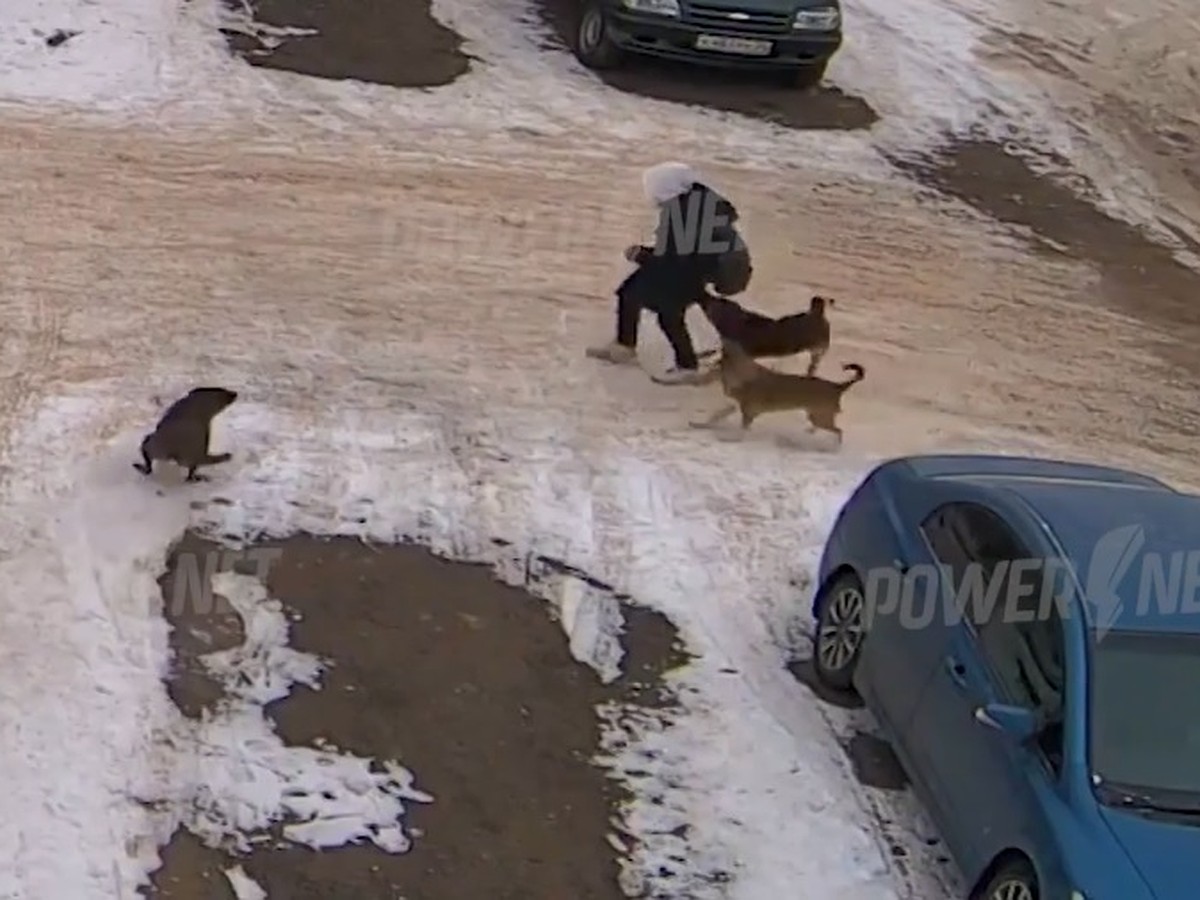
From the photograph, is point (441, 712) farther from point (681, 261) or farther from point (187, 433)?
point (681, 261)

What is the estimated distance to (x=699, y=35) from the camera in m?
16.1

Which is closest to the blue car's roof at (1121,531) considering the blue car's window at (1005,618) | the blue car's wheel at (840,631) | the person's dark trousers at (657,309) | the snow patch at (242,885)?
the blue car's window at (1005,618)

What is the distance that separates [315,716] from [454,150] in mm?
7415

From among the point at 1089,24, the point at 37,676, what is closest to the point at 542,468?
the point at 37,676

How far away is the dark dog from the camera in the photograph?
9492mm

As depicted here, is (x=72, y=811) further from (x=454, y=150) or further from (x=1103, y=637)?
(x=454, y=150)

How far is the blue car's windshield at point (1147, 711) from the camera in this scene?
662cm

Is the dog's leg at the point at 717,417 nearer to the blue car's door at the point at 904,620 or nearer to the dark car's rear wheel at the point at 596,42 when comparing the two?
the blue car's door at the point at 904,620

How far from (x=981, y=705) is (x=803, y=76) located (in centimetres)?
1057

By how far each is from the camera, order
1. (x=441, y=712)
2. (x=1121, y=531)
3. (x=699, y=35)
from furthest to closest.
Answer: (x=699, y=35) < (x=441, y=712) < (x=1121, y=531)

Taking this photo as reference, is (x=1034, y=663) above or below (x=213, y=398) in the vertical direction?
above

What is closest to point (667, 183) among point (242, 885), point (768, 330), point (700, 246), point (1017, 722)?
point (700, 246)

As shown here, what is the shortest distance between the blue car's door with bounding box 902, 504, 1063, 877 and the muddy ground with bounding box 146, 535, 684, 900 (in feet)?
4.45

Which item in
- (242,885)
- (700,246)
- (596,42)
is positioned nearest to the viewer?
(242,885)
